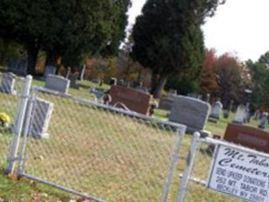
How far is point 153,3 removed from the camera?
170ft

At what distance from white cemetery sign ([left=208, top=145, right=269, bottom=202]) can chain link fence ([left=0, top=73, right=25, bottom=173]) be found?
9.66 ft

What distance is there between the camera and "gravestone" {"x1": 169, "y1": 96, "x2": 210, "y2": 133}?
2334 cm

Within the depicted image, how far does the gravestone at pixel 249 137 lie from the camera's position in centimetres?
1950

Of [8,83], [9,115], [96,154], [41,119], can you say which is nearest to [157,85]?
[8,83]

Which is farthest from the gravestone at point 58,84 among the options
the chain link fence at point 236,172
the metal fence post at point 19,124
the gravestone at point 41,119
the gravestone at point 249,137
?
the chain link fence at point 236,172

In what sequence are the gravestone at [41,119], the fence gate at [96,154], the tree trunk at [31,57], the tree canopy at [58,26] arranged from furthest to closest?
the tree trunk at [31,57] < the tree canopy at [58,26] < the gravestone at [41,119] < the fence gate at [96,154]

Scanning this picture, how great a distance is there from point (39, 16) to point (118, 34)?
1116 centimetres

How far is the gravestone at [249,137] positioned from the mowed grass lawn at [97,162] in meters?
3.81

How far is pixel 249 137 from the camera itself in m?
19.7

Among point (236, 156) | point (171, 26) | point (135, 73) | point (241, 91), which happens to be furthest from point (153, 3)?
point (236, 156)

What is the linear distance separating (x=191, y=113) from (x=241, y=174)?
1670cm

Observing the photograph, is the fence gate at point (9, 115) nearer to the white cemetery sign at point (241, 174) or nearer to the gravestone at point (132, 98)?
the white cemetery sign at point (241, 174)

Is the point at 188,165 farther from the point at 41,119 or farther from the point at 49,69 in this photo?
the point at 49,69

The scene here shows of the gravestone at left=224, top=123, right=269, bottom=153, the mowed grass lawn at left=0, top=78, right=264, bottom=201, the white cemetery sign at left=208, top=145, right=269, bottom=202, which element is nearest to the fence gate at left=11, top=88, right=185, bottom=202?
Result: the mowed grass lawn at left=0, top=78, right=264, bottom=201
